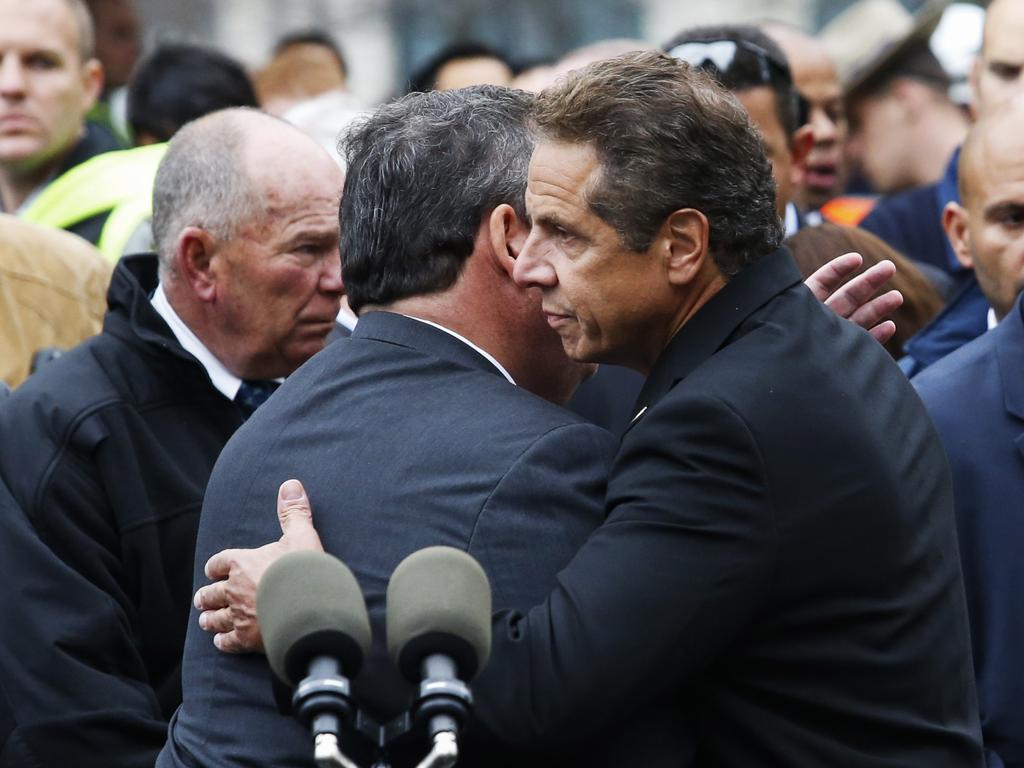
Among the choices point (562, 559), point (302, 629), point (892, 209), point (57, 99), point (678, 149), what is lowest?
point (892, 209)

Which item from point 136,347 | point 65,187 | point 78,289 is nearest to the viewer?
point 136,347

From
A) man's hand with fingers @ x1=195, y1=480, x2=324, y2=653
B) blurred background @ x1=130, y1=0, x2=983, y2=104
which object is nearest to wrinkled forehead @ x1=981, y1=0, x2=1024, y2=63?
blurred background @ x1=130, y1=0, x2=983, y2=104

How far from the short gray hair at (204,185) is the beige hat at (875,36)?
4.97 meters

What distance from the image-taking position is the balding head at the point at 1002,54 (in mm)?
6207

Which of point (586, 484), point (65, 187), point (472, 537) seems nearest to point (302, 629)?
point (472, 537)

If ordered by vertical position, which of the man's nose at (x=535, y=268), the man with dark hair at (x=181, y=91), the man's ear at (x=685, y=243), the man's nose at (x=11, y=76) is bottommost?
the man with dark hair at (x=181, y=91)

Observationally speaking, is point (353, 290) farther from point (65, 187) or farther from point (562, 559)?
point (65, 187)

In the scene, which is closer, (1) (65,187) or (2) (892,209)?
(1) (65,187)

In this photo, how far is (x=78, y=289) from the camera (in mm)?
5301

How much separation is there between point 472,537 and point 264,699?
0.50 metres

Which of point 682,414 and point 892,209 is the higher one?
point 682,414

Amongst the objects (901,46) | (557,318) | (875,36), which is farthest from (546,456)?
(875,36)

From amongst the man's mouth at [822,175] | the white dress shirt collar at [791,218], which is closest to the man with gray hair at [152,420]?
the white dress shirt collar at [791,218]

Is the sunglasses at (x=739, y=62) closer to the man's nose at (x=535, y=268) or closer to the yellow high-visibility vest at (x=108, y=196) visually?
the yellow high-visibility vest at (x=108, y=196)
